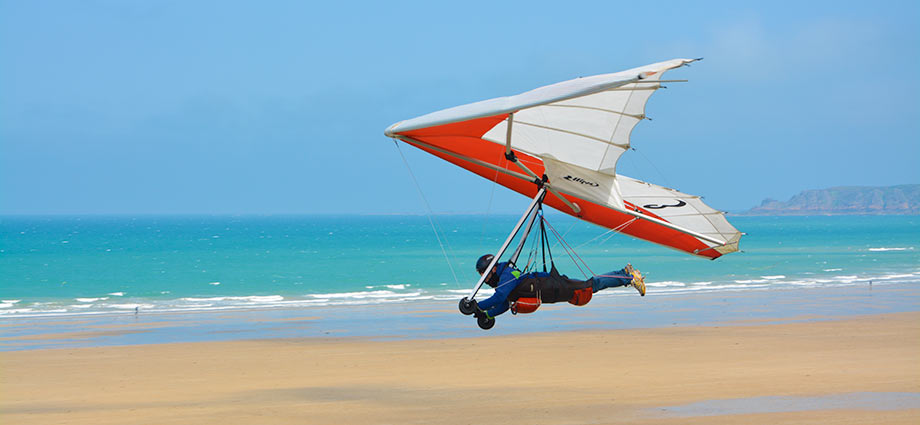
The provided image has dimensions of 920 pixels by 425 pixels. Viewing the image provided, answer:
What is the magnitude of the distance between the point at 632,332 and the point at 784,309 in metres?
5.05

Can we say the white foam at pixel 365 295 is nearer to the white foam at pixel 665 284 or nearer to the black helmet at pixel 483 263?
the white foam at pixel 665 284

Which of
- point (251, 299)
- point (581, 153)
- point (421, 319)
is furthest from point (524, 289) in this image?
point (251, 299)

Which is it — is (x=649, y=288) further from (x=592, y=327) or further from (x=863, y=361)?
(x=863, y=361)

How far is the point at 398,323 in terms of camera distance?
17.9m

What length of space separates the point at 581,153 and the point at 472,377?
410 centimetres

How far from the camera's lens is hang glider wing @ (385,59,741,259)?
7.89 metres

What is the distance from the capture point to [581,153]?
847cm

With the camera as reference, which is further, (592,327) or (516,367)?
(592,327)

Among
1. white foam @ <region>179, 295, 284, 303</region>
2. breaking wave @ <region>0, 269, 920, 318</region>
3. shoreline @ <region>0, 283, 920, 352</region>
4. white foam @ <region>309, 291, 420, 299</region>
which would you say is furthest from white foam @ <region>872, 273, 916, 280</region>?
Result: white foam @ <region>179, 295, 284, 303</region>

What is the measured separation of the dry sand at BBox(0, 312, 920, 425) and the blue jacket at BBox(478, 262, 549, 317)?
176 centimetres

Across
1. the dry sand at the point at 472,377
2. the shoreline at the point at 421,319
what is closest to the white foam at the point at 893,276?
the shoreline at the point at 421,319

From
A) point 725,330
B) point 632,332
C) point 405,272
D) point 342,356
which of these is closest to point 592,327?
point 632,332

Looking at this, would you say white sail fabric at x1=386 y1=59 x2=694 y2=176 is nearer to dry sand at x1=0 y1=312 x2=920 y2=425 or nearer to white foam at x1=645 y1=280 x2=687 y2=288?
dry sand at x1=0 y1=312 x2=920 y2=425

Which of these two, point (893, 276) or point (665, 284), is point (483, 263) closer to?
point (665, 284)
